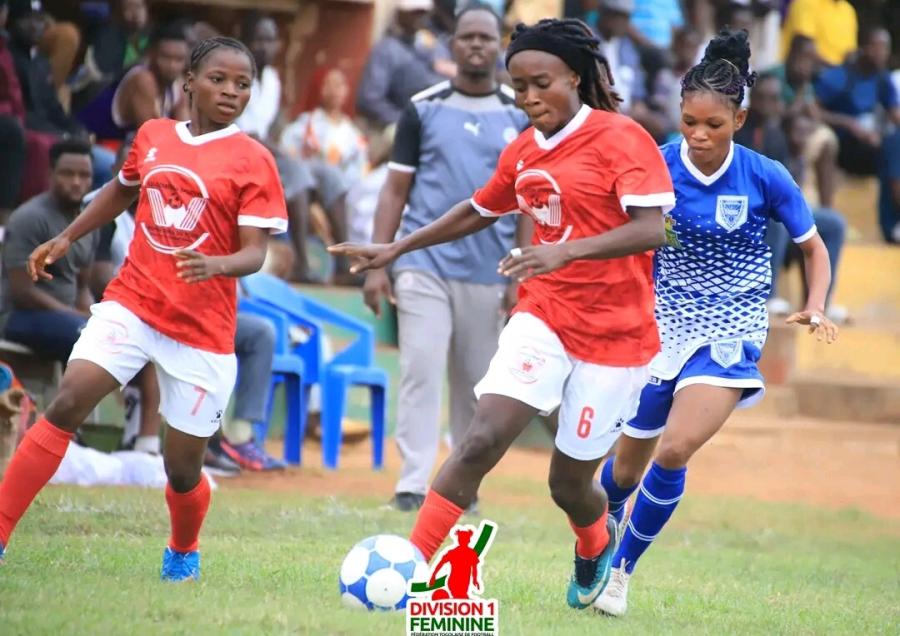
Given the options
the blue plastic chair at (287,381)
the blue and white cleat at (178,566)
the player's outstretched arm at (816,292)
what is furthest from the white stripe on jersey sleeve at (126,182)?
the blue plastic chair at (287,381)

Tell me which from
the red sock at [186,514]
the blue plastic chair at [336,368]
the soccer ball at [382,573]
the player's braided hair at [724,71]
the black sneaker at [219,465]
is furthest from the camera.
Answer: the blue plastic chair at [336,368]

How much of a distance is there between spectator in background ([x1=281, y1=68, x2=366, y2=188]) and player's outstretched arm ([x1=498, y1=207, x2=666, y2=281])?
9.67 metres

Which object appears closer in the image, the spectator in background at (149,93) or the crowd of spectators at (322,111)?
the crowd of spectators at (322,111)

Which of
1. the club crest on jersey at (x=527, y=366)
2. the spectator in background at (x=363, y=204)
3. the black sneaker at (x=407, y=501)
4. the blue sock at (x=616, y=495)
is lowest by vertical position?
the black sneaker at (x=407, y=501)

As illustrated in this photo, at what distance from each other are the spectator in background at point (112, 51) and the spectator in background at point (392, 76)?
8.73ft

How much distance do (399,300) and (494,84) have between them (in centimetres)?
151

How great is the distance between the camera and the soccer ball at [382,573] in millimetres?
5883

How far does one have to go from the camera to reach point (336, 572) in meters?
7.20

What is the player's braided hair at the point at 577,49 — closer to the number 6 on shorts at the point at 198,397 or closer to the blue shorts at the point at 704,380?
the blue shorts at the point at 704,380

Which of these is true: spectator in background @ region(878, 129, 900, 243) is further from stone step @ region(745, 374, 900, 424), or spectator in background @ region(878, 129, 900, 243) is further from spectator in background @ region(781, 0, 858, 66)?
stone step @ region(745, 374, 900, 424)

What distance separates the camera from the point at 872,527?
1198 centimetres

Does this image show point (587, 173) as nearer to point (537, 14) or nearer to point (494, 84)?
point (494, 84)

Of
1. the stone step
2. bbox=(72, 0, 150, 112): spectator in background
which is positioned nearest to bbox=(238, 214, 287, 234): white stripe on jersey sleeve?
bbox=(72, 0, 150, 112): spectator in background

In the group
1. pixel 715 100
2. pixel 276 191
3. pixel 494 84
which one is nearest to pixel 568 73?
pixel 715 100
